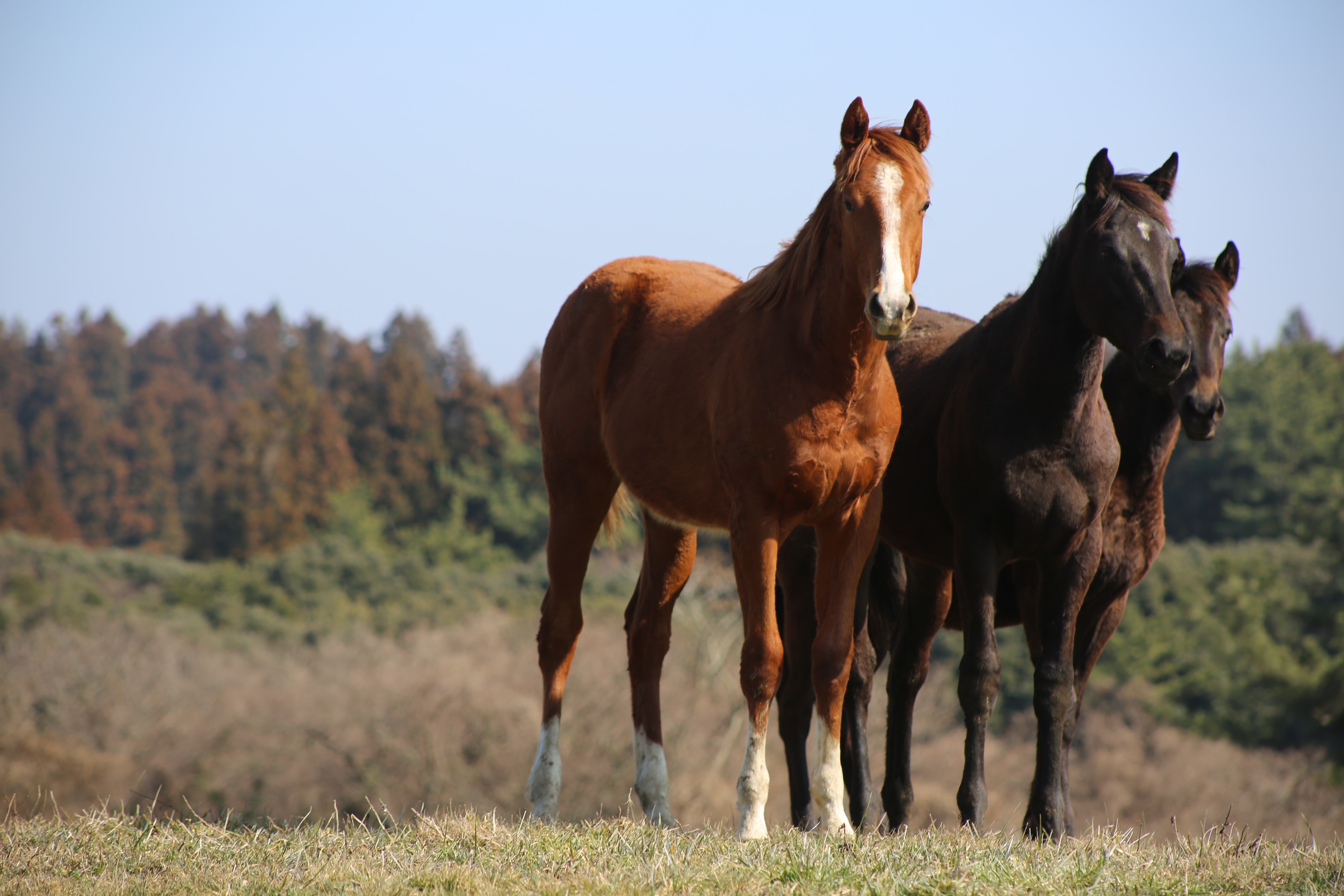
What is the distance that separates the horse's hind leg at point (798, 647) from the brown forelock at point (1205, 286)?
2.48m

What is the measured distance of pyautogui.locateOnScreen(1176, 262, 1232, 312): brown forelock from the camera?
6.33 meters

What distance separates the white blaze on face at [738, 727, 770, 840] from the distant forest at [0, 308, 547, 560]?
137 ft

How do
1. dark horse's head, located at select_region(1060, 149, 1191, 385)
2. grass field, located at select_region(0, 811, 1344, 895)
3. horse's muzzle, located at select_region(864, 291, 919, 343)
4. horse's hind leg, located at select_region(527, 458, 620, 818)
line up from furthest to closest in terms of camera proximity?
1. horse's hind leg, located at select_region(527, 458, 620, 818)
2. dark horse's head, located at select_region(1060, 149, 1191, 385)
3. horse's muzzle, located at select_region(864, 291, 919, 343)
4. grass field, located at select_region(0, 811, 1344, 895)

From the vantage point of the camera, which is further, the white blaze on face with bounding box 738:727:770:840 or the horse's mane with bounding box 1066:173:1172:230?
the horse's mane with bounding box 1066:173:1172:230

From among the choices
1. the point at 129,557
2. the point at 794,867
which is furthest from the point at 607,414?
the point at 129,557

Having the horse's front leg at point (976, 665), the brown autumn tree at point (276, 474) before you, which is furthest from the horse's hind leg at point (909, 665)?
the brown autumn tree at point (276, 474)

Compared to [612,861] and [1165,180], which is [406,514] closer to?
[1165,180]

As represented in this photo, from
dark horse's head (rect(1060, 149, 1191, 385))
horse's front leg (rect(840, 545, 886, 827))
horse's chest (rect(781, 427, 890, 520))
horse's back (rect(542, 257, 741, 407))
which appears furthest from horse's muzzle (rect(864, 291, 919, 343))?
horse's front leg (rect(840, 545, 886, 827))

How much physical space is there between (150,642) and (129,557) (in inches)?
519

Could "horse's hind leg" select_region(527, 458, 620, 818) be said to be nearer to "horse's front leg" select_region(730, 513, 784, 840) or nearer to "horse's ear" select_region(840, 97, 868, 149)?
"horse's front leg" select_region(730, 513, 784, 840)

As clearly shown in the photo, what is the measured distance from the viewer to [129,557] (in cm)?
4103

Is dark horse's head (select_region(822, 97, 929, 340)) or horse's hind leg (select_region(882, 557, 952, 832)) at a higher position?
dark horse's head (select_region(822, 97, 929, 340))

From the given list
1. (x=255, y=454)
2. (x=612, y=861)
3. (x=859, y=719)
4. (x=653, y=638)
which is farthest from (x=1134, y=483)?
(x=255, y=454)

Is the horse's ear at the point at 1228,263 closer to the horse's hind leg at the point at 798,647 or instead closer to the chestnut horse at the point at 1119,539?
the chestnut horse at the point at 1119,539
